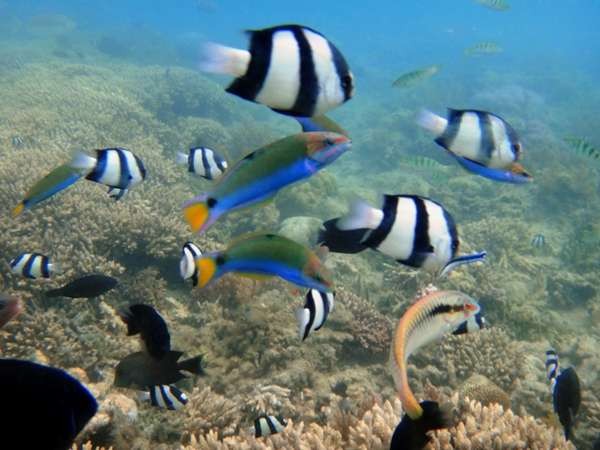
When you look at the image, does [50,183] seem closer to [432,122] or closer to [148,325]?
[148,325]

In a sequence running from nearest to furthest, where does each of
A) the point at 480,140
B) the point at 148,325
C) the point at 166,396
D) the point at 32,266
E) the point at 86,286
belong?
the point at 480,140 → the point at 148,325 → the point at 166,396 → the point at 86,286 → the point at 32,266

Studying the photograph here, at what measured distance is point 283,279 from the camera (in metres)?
3.75

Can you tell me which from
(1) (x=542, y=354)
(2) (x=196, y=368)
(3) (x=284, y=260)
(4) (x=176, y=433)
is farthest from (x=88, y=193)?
(1) (x=542, y=354)

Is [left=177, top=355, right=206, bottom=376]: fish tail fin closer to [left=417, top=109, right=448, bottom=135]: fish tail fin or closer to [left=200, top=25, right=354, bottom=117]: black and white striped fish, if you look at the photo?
[left=200, top=25, right=354, bottom=117]: black and white striped fish

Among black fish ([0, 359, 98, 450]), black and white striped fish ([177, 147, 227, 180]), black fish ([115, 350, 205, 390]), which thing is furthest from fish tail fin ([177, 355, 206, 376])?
black and white striped fish ([177, 147, 227, 180])

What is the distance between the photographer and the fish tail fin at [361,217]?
6.97 ft

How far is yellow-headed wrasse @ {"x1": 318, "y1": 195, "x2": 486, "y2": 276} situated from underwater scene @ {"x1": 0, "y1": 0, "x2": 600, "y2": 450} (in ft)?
0.04

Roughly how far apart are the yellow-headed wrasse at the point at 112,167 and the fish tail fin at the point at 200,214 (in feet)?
7.82

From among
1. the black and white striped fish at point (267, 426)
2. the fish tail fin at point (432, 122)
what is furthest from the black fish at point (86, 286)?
the fish tail fin at point (432, 122)

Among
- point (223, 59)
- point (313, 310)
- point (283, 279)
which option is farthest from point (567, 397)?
point (223, 59)

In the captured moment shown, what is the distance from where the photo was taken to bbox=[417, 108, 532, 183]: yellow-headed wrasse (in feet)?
8.98

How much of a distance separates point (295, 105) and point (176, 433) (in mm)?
4229

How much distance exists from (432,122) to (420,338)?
56.0 inches

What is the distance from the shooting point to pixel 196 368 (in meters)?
3.51
